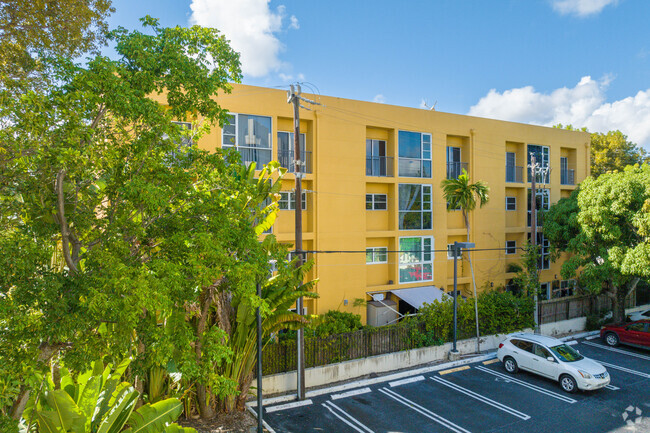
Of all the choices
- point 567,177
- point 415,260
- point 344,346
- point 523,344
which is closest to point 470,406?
point 523,344

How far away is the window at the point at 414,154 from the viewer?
21.2 metres

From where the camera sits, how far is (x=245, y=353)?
12141mm

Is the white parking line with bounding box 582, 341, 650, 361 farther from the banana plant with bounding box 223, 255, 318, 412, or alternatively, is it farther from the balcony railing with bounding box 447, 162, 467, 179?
the banana plant with bounding box 223, 255, 318, 412

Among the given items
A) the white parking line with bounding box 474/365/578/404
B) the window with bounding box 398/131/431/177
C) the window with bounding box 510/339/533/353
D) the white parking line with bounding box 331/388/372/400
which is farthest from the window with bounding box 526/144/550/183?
the white parking line with bounding box 331/388/372/400

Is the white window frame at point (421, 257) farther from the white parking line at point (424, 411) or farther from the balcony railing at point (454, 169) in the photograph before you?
the white parking line at point (424, 411)

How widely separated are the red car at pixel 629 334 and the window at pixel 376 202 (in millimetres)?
12054

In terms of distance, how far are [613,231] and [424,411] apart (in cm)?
1288

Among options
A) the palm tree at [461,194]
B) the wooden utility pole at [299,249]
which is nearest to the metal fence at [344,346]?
the wooden utility pole at [299,249]

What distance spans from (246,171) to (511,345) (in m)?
11.9

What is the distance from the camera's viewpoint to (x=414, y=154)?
70.9ft

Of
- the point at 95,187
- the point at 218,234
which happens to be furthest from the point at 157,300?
the point at 95,187

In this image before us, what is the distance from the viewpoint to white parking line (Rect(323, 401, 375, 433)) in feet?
37.4

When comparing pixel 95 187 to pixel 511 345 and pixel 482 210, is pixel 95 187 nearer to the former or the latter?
pixel 511 345

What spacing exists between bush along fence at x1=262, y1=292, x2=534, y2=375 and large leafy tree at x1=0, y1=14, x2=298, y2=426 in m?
5.78
